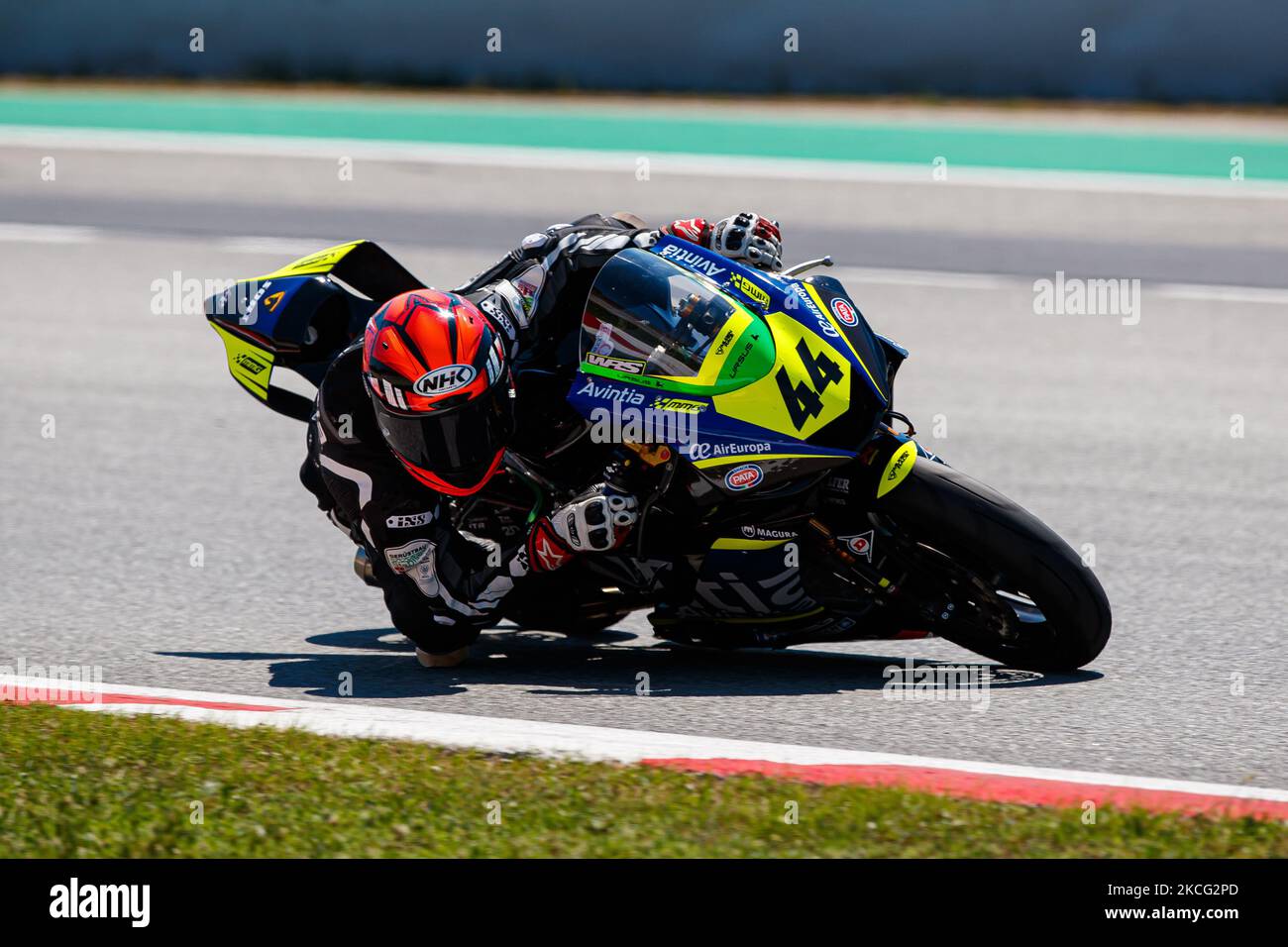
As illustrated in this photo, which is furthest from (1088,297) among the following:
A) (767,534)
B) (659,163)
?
(767,534)

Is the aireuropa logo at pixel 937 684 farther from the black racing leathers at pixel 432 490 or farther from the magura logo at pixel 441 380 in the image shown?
the magura logo at pixel 441 380

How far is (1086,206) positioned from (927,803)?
13.5m

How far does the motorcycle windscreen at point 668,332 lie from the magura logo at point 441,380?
41 cm

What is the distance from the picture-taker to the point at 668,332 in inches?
215

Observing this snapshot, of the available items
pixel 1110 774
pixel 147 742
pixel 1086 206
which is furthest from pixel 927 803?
pixel 1086 206

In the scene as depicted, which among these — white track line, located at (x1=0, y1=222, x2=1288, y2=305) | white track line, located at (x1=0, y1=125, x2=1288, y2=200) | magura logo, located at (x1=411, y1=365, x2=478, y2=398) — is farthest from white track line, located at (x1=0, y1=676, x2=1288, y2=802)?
white track line, located at (x1=0, y1=125, x2=1288, y2=200)

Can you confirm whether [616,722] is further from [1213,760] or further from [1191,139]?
[1191,139]

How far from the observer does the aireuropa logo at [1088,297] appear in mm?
12641

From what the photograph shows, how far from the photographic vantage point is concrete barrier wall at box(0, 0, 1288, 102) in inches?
1048

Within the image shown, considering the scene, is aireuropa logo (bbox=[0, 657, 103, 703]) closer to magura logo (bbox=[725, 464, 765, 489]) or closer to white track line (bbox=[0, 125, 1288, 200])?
magura logo (bbox=[725, 464, 765, 489])

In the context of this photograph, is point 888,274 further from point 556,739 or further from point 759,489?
point 556,739

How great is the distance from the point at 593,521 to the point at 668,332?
63cm

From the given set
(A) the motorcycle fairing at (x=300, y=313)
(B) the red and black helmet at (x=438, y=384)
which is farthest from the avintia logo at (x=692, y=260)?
(A) the motorcycle fairing at (x=300, y=313)
